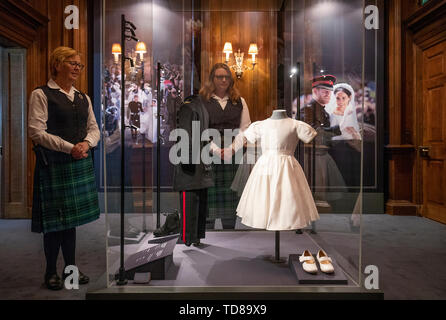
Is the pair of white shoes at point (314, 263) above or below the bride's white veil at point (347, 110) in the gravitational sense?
below

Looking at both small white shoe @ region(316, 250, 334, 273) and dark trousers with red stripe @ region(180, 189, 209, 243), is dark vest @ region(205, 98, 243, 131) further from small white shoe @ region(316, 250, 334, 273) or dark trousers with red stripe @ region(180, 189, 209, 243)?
small white shoe @ region(316, 250, 334, 273)

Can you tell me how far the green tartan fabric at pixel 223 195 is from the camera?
2807 mm

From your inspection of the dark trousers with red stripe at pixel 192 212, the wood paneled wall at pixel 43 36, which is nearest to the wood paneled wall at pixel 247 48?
the dark trousers with red stripe at pixel 192 212

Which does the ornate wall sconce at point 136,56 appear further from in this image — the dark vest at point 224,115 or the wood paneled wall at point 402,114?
the wood paneled wall at point 402,114

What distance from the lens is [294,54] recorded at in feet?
9.61

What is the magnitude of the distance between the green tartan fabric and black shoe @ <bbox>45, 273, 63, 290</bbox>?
1252 millimetres

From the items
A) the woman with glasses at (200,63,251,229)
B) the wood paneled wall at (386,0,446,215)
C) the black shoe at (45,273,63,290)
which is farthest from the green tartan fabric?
the wood paneled wall at (386,0,446,215)

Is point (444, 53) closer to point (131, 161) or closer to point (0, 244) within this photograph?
point (131, 161)

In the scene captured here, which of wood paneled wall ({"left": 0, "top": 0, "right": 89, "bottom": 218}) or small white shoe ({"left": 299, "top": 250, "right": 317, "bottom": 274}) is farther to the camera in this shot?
wood paneled wall ({"left": 0, "top": 0, "right": 89, "bottom": 218})

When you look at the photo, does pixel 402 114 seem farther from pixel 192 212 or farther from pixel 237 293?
pixel 237 293

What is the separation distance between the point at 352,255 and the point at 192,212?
1.30 metres

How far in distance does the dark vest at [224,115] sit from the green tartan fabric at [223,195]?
32cm

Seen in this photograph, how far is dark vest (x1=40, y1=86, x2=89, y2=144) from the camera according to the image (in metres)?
2.29
